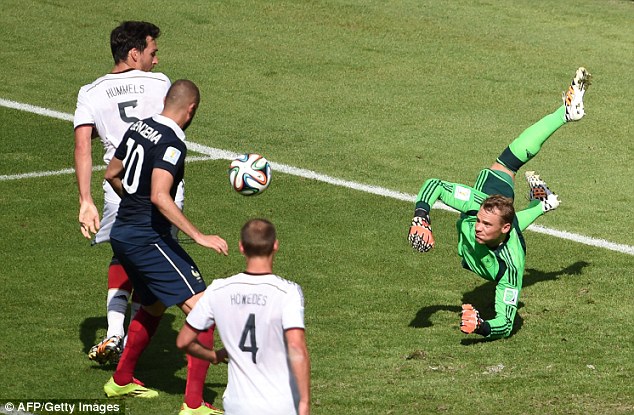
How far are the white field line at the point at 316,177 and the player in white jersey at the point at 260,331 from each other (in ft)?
22.1

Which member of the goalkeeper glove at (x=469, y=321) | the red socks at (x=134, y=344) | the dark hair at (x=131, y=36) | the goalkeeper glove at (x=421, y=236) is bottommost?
the red socks at (x=134, y=344)

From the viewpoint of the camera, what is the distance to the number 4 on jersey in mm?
6398

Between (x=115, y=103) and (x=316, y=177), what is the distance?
569 centimetres

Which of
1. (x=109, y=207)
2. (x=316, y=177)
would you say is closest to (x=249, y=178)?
(x=109, y=207)

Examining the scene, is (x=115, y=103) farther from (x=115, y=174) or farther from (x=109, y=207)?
(x=115, y=174)

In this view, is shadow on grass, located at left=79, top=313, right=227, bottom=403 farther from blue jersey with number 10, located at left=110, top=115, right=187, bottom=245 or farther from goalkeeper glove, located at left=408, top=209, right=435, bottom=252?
goalkeeper glove, located at left=408, top=209, right=435, bottom=252

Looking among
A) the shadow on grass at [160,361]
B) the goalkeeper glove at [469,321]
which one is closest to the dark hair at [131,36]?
the shadow on grass at [160,361]

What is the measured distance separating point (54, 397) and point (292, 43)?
12593 mm

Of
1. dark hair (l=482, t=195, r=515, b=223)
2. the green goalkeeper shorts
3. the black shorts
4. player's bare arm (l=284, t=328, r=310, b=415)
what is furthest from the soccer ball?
player's bare arm (l=284, t=328, r=310, b=415)

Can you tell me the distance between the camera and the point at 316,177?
14633 mm

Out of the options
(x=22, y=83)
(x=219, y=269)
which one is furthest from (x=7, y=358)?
(x=22, y=83)

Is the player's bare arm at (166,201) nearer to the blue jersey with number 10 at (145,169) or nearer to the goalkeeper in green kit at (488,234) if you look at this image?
the blue jersey with number 10 at (145,169)

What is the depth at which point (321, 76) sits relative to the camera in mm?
18875

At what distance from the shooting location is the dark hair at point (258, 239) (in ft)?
20.9
